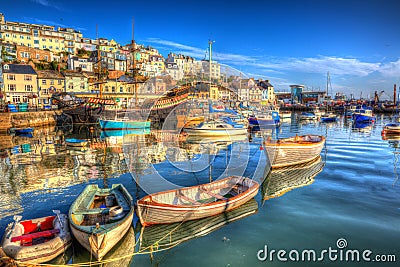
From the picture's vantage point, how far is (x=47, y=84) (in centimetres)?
5912

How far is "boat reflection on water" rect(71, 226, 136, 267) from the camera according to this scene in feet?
25.7

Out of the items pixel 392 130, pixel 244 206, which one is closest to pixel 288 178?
pixel 244 206

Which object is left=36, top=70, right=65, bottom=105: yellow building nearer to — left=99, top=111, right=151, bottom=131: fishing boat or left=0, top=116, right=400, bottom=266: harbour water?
left=99, top=111, right=151, bottom=131: fishing boat

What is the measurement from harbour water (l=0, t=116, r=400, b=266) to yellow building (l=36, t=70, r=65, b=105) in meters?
37.7

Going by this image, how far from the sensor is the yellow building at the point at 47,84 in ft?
190

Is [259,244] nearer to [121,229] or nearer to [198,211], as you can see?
[198,211]

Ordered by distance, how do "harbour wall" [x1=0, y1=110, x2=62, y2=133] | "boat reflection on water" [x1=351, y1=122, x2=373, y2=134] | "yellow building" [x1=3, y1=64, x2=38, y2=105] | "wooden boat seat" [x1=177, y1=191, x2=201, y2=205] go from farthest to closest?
"yellow building" [x1=3, y1=64, x2=38, y2=105] < "boat reflection on water" [x1=351, y1=122, x2=373, y2=134] < "harbour wall" [x1=0, y1=110, x2=62, y2=133] < "wooden boat seat" [x1=177, y1=191, x2=201, y2=205]

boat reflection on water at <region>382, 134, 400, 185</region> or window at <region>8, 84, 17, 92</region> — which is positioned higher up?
window at <region>8, 84, 17, 92</region>

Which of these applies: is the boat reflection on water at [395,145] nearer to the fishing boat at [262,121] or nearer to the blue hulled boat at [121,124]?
the fishing boat at [262,121]

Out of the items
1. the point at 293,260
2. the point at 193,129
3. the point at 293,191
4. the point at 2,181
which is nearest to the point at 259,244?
the point at 293,260

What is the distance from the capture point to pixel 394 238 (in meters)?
9.38

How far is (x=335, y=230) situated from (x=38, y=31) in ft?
333

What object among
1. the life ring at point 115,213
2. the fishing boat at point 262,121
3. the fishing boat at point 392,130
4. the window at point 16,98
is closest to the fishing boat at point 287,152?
the life ring at point 115,213

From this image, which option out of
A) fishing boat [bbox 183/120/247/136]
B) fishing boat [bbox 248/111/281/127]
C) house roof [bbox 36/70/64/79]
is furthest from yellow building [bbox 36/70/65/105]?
fishing boat [bbox 248/111/281/127]
